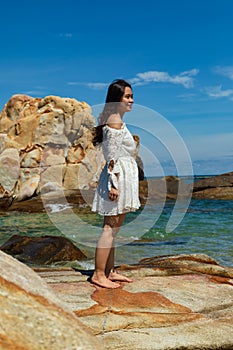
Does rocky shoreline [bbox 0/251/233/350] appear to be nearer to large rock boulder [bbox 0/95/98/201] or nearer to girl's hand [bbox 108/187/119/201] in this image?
girl's hand [bbox 108/187/119/201]

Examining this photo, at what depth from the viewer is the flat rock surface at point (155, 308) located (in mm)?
3523

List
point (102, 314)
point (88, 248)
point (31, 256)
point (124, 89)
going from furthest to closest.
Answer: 1. point (88, 248)
2. point (31, 256)
3. point (124, 89)
4. point (102, 314)

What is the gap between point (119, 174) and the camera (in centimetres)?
474

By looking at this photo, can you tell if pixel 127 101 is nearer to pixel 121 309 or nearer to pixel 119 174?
pixel 119 174

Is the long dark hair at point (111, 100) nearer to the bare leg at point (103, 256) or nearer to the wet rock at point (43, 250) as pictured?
the bare leg at point (103, 256)

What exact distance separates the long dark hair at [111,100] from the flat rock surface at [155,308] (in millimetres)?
1721

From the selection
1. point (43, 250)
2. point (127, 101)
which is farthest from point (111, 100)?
point (43, 250)

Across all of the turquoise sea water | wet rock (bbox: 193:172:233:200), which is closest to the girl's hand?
the turquoise sea water

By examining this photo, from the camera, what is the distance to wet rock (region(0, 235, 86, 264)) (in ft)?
30.2

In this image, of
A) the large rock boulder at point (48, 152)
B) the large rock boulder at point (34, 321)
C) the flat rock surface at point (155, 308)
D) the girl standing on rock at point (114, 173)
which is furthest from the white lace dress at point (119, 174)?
the large rock boulder at point (48, 152)

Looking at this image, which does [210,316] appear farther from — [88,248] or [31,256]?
[88,248]

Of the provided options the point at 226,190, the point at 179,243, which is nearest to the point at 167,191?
the point at 226,190

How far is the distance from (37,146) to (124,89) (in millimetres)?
26125

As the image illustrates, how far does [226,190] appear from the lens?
3300cm
